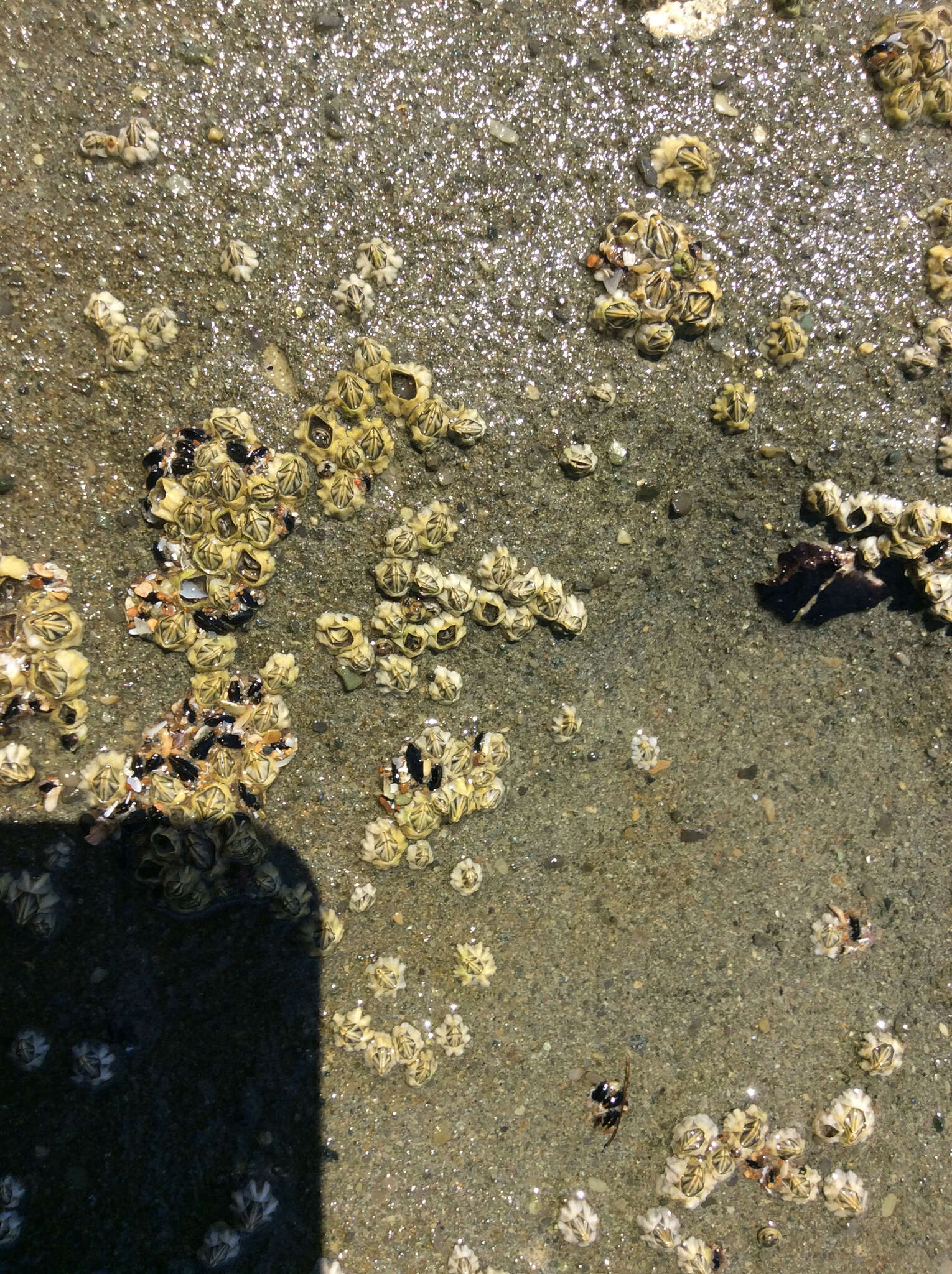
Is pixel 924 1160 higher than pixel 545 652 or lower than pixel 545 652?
lower

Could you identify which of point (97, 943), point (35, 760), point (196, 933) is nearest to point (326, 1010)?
point (196, 933)

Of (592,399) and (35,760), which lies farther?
(592,399)

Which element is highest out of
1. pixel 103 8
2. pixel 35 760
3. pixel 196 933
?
pixel 103 8

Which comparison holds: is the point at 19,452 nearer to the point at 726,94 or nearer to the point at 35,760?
the point at 35,760

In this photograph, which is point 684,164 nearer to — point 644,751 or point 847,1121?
point 644,751

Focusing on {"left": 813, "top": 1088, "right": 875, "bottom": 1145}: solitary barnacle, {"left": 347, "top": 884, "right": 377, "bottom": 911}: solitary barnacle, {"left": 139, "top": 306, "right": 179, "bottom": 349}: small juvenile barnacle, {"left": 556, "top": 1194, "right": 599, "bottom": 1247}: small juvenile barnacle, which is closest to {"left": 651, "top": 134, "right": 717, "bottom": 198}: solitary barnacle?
{"left": 139, "top": 306, "right": 179, "bottom": 349}: small juvenile barnacle

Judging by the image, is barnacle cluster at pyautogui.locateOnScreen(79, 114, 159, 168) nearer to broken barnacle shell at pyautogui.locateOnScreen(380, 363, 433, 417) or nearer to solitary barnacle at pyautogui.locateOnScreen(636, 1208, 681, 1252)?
broken barnacle shell at pyautogui.locateOnScreen(380, 363, 433, 417)

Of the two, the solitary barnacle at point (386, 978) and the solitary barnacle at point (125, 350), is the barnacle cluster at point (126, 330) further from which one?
the solitary barnacle at point (386, 978)
